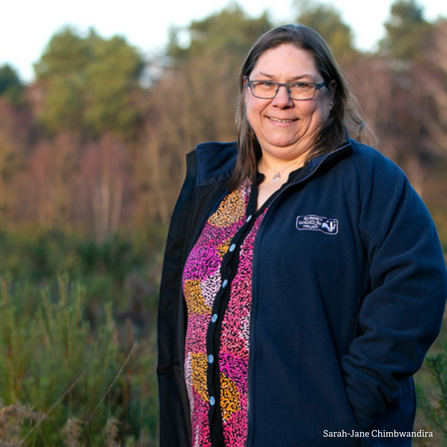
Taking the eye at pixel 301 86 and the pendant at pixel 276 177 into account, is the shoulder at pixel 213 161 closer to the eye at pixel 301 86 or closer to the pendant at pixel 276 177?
the pendant at pixel 276 177

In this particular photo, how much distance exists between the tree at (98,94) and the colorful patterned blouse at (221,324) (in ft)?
124

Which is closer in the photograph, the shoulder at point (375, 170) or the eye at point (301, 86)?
the shoulder at point (375, 170)

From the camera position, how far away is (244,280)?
6.90 ft

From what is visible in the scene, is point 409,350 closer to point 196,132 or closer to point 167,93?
point 196,132

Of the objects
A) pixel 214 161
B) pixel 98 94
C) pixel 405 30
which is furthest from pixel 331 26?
pixel 214 161

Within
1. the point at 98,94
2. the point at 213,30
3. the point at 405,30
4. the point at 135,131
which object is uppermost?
the point at 213,30

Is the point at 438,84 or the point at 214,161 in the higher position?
the point at 438,84

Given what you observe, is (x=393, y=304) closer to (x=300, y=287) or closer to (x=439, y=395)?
(x=300, y=287)

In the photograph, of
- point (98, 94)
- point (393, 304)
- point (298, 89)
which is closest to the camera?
point (393, 304)

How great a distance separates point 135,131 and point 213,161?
37750 mm

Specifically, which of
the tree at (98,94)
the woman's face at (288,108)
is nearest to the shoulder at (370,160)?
the woman's face at (288,108)

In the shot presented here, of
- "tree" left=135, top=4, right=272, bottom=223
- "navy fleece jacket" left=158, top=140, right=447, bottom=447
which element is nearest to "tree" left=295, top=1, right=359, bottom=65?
"tree" left=135, top=4, right=272, bottom=223

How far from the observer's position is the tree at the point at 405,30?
3594cm

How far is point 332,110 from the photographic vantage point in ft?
7.76
